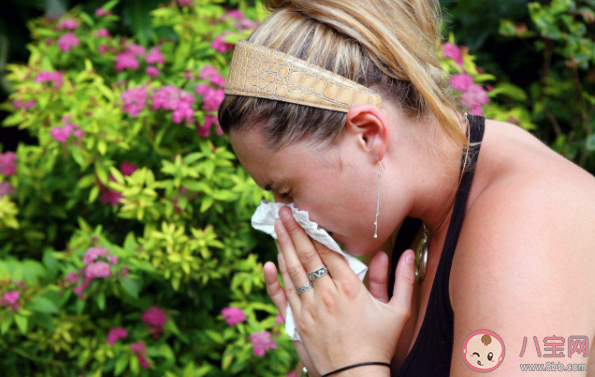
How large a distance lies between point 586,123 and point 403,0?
78.5 inches

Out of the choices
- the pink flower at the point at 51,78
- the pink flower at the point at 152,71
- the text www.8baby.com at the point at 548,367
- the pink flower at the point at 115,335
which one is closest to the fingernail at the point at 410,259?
the text www.8baby.com at the point at 548,367

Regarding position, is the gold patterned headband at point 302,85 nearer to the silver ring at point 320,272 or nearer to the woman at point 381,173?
the woman at point 381,173

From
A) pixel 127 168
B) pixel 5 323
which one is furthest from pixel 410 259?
pixel 5 323

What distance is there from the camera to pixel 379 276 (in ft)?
5.39

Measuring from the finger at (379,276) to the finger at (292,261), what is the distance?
0.64ft

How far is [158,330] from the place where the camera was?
228cm

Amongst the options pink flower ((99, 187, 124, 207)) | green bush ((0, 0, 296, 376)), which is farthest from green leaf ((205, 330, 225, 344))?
pink flower ((99, 187, 124, 207))

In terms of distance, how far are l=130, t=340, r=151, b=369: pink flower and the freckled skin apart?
4.89ft

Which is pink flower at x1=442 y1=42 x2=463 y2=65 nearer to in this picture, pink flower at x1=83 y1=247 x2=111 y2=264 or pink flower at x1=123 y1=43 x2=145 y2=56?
pink flower at x1=123 y1=43 x2=145 y2=56

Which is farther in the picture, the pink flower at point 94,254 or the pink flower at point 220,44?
the pink flower at point 220,44

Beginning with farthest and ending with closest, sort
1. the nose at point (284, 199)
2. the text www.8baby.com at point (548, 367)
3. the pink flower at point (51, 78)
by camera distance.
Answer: the pink flower at point (51, 78) < the nose at point (284, 199) < the text www.8baby.com at point (548, 367)

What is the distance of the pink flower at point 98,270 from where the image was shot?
80.9 inches

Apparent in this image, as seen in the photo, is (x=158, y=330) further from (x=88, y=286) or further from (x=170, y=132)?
(x=170, y=132)

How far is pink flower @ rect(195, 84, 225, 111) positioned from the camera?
222cm
